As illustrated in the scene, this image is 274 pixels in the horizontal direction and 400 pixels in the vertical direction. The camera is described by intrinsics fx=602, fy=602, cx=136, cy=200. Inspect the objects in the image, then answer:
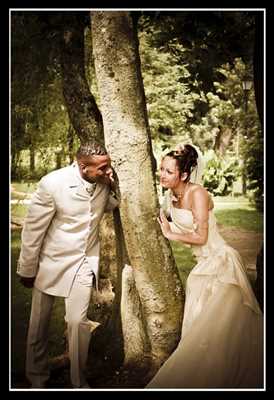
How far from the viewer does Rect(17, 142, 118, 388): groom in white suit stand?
398cm

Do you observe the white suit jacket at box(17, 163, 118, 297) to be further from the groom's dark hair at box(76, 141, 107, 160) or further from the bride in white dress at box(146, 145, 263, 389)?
the bride in white dress at box(146, 145, 263, 389)

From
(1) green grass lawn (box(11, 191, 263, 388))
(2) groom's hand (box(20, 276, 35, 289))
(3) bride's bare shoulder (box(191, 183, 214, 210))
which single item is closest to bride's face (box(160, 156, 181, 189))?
(3) bride's bare shoulder (box(191, 183, 214, 210))

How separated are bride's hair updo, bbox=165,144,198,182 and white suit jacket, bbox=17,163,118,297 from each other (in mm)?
505

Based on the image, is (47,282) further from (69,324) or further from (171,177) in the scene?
(171,177)

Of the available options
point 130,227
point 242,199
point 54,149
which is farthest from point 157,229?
point 54,149

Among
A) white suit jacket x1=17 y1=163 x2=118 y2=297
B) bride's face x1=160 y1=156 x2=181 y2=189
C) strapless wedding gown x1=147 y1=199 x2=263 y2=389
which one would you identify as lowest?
strapless wedding gown x1=147 y1=199 x2=263 y2=389

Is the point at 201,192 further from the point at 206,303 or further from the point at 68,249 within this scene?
the point at 68,249

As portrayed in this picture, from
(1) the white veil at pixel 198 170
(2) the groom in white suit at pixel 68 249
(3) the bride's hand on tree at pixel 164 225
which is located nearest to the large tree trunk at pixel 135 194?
(3) the bride's hand on tree at pixel 164 225

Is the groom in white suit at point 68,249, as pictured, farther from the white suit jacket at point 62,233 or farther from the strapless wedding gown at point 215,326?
the strapless wedding gown at point 215,326

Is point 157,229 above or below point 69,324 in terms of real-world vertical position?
above

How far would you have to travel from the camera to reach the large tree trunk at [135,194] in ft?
13.1

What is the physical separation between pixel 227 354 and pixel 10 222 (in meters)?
1.70

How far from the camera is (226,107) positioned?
4.11 meters

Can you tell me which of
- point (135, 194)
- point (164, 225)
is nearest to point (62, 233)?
point (135, 194)
